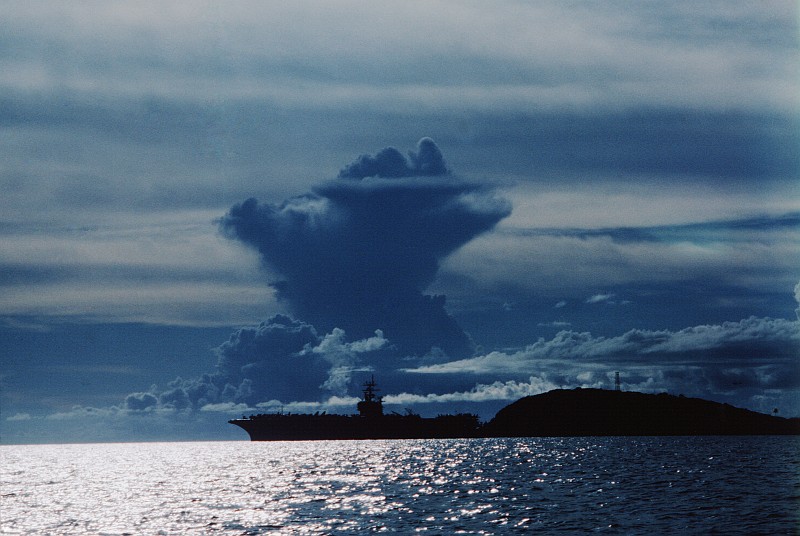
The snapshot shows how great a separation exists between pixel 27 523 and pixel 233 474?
54.9 metres

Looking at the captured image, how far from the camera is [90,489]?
4082 inches

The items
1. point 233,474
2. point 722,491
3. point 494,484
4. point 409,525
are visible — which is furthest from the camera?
point 233,474

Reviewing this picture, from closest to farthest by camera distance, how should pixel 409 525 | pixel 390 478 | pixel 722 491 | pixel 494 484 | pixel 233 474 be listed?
pixel 409 525
pixel 722 491
pixel 494 484
pixel 390 478
pixel 233 474

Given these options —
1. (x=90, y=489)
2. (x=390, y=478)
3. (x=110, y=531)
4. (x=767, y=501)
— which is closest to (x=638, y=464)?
(x=390, y=478)

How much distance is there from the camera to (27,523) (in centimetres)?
6794

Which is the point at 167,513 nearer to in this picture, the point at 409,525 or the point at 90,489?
the point at 409,525

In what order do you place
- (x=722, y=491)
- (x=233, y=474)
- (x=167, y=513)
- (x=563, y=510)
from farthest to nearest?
(x=233, y=474) → (x=722, y=491) → (x=167, y=513) → (x=563, y=510)

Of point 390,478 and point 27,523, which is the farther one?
point 390,478

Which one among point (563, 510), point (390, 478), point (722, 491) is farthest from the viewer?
point (390, 478)

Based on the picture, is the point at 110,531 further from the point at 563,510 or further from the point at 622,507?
the point at 622,507

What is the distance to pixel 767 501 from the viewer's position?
6825 centimetres

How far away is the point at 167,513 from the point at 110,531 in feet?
31.1

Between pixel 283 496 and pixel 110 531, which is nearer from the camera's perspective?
pixel 110 531

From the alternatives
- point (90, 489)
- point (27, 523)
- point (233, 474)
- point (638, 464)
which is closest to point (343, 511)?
point (27, 523)
